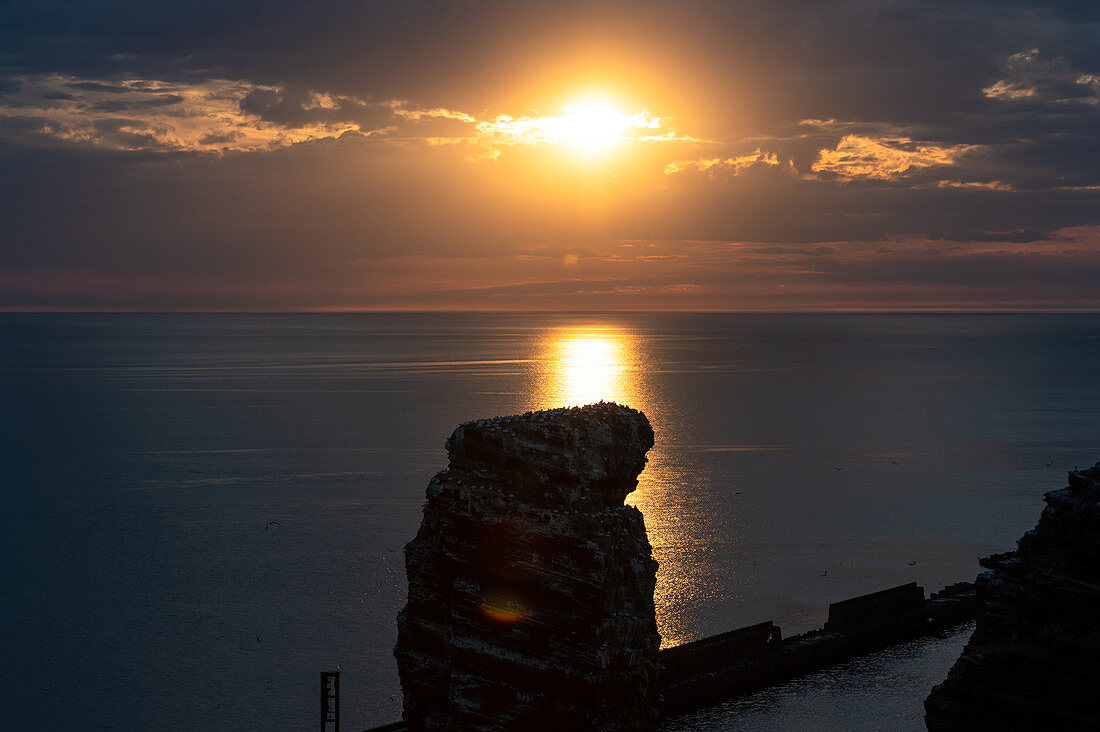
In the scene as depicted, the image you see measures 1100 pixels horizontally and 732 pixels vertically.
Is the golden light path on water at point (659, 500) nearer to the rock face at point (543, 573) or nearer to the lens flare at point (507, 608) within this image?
the rock face at point (543, 573)

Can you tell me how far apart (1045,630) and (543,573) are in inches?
493

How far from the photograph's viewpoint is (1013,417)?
420 feet

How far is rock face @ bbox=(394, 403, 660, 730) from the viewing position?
23203 millimetres

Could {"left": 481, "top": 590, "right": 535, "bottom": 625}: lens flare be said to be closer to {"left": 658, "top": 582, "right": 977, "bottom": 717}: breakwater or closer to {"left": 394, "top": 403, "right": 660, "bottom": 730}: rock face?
{"left": 394, "top": 403, "right": 660, "bottom": 730}: rock face

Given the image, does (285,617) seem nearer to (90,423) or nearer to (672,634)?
(672,634)

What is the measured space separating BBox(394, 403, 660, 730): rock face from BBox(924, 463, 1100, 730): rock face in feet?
28.9

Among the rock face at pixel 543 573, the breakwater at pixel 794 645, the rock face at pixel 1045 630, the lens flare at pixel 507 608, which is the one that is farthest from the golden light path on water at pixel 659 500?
the lens flare at pixel 507 608

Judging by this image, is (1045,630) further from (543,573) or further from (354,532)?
(354,532)

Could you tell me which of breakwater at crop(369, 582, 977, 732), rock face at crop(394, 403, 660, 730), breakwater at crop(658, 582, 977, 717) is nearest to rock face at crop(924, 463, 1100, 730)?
rock face at crop(394, 403, 660, 730)

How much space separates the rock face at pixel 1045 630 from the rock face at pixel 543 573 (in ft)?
Result: 28.9

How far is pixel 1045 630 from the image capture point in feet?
77.4

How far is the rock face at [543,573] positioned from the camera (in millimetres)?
23203

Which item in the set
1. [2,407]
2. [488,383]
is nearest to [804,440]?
[488,383]

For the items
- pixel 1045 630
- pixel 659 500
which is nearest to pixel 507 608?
pixel 1045 630
